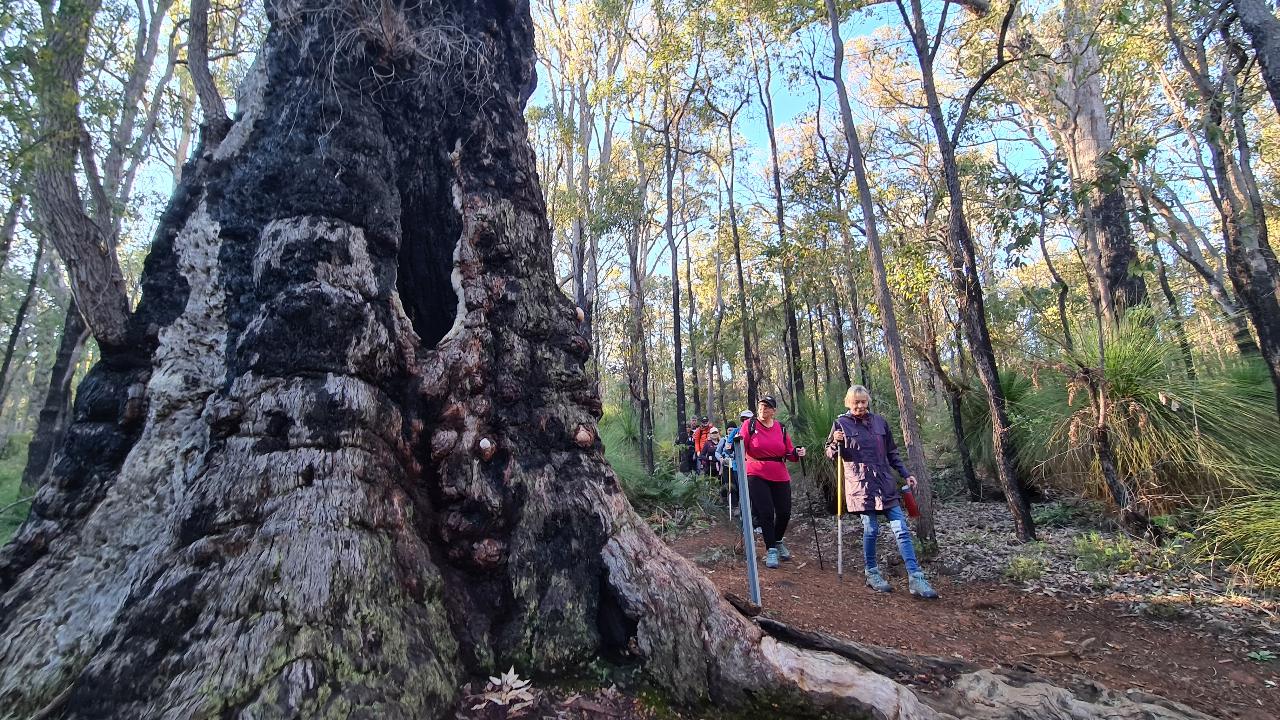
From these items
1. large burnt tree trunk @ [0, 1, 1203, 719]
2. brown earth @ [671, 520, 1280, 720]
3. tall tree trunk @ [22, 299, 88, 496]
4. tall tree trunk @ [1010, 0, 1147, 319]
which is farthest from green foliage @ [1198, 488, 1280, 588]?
tall tree trunk @ [22, 299, 88, 496]

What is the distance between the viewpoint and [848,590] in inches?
212

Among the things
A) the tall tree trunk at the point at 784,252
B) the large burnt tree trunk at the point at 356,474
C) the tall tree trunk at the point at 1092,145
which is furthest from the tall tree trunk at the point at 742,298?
the large burnt tree trunk at the point at 356,474

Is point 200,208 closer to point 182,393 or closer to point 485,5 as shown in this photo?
point 182,393

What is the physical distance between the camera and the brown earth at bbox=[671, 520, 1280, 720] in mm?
3324

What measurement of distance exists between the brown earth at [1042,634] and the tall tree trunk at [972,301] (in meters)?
1.14

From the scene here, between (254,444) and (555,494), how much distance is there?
127cm

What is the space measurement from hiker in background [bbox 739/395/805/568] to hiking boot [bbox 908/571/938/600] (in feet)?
4.58

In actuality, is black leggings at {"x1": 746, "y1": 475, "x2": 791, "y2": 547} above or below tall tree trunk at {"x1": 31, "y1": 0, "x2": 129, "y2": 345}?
below

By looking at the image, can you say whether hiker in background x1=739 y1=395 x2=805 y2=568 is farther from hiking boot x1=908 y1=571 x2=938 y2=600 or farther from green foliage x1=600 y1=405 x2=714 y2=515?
green foliage x1=600 y1=405 x2=714 y2=515

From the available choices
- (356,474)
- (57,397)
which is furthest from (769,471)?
(57,397)

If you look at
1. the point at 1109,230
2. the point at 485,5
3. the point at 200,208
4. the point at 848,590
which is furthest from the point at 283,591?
the point at 1109,230

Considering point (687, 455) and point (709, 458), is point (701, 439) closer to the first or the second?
point (709, 458)

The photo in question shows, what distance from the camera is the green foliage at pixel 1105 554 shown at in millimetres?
5086

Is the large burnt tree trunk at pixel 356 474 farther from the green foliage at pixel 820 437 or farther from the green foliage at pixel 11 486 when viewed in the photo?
the green foliage at pixel 820 437
